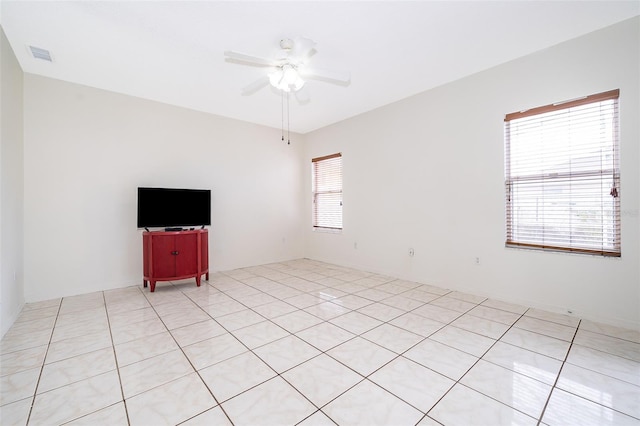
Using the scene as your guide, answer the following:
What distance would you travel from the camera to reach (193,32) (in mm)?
2607

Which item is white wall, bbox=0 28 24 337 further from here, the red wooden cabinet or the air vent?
the red wooden cabinet

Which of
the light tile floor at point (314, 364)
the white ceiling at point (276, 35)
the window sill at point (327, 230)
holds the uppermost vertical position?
the white ceiling at point (276, 35)

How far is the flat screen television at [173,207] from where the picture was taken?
3.85 m

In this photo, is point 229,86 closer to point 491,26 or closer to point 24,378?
point 491,26

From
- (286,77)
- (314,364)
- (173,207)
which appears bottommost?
(314,364)

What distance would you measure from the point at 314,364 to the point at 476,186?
2916 millimetres

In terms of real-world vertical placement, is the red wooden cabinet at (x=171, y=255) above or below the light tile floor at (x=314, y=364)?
above

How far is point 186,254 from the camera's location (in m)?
3.99

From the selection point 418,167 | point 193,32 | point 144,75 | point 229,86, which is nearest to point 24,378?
point 193,32

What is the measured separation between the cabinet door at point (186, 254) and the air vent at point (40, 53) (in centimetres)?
244

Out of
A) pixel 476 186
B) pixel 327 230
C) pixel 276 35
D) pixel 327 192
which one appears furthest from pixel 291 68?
pixel 327 230

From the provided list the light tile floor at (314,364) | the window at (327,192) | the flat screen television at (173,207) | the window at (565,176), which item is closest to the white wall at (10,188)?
the light tile floor at (314,364)

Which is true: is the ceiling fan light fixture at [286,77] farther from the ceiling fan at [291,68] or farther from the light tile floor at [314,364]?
the light tile floor at [314,364]

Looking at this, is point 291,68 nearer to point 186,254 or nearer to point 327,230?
point 186,254
